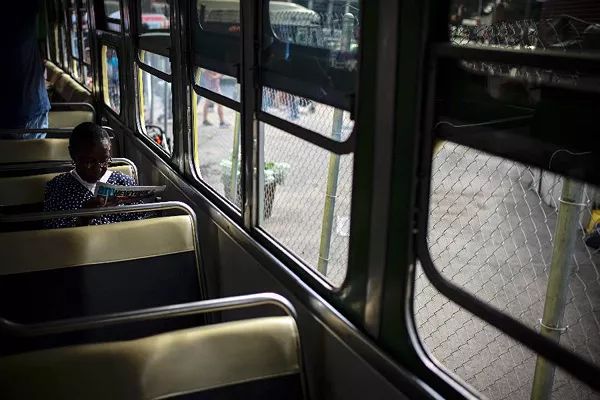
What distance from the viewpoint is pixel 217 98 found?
253 centimetres

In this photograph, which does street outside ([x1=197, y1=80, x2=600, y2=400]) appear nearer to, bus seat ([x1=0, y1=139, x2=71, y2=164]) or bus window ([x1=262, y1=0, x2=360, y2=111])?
bus window ([x1=262, y1=0, x2=360, y2=111])

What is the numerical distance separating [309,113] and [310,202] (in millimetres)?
1551

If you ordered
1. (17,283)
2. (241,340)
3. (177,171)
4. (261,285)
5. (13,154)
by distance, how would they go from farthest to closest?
(13,154)
(177,171)
(261,285)
(17,283)
(241,340)

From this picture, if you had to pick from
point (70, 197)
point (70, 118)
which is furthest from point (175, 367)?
point (70, 118)

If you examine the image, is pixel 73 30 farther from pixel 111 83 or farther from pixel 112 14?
pixel 112 14

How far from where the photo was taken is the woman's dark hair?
2545 millimetres

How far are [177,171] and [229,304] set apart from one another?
1.79 metres

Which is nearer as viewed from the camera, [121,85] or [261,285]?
[261,285]

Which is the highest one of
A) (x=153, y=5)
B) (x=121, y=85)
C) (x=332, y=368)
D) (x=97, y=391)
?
(x=153, y=5)

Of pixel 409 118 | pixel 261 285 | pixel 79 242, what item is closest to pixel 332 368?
pixel 261 285

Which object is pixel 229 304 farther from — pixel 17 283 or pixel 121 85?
pixel 121 85

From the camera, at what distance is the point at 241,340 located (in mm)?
1450

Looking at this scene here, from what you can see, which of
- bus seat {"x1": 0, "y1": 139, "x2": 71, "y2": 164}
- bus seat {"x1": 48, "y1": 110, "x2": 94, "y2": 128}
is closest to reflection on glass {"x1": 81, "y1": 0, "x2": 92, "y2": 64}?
bus seat {"x1": 48, "y1": 110, "x2": 94, "y2": 128}

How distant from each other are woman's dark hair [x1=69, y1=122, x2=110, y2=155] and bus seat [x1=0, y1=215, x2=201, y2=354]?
2.08 feet
